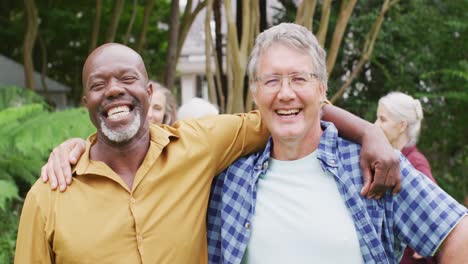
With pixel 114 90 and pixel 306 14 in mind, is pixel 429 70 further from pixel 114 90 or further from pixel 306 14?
pixel 114 90

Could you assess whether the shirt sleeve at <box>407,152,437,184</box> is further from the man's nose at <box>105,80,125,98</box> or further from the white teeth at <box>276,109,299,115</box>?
the man's nose at <box>105,80,125,98</box>

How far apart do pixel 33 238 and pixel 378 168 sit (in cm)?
125

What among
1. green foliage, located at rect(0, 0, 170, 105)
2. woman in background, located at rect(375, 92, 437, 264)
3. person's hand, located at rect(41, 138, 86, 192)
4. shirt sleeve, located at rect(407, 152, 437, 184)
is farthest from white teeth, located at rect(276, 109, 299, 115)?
green foliage, located at rect(0, 0, 170, 105)

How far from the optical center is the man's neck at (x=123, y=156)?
2592mm

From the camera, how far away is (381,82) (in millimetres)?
10148

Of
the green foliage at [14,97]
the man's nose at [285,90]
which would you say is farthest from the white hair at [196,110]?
the green foliage at [14,97]

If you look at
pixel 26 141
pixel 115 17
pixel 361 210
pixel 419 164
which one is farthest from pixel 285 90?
pixel 115 17

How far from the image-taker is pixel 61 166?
256cm

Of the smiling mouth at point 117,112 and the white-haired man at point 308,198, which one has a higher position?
the smiling mouth at point 117,112

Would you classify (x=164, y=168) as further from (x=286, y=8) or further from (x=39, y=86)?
(x=39, y=86)

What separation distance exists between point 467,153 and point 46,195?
22.2 feet

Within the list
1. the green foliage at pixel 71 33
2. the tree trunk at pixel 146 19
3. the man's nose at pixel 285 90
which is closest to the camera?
the man's nose at pixel 285 90

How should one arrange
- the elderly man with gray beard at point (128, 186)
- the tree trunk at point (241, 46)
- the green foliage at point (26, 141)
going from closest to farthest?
the elderly man with gray beard at point (128, 186) → the green foliage at point (26, 141) → the tree trunk at point (241, 46)

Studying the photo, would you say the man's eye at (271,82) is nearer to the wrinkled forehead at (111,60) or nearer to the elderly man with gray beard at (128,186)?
the elderly man with gray beard at (128,186)
